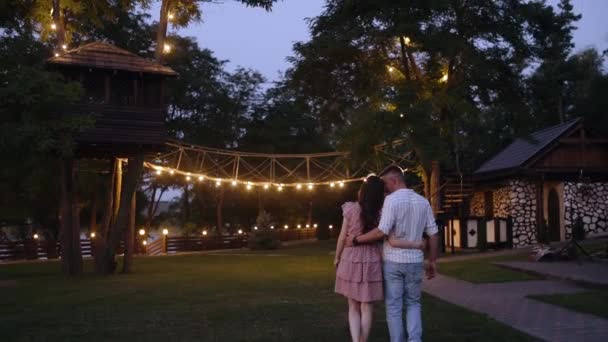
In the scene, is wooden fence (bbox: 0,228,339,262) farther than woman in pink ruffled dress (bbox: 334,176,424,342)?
Yes

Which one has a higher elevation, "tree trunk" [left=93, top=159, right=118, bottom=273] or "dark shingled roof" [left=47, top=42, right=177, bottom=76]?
"dark shingled roof" [left=47, top=42, right=177, bottom=76]

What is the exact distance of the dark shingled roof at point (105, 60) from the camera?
60.0ft

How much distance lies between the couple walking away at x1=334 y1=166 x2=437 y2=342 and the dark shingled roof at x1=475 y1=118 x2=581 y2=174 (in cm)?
1723

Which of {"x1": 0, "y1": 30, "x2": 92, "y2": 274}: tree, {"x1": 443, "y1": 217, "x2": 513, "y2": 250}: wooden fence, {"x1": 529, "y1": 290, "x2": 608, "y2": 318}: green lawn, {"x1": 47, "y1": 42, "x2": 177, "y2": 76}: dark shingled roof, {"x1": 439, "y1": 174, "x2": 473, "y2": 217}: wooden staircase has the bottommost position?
{"x1": 529, "y1": 290, "x2": 608, "y2": 318}: green lawn

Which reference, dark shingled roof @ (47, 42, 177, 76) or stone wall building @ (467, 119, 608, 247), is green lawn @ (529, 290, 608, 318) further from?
stone wall building @ (467, 119, 608, 247)

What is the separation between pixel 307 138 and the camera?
42.4 m

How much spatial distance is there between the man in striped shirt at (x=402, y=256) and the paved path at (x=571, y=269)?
6978 mm

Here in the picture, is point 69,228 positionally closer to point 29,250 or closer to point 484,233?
point 29,250

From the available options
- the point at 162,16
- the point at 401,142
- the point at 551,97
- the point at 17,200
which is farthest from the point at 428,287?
the point at 17,200

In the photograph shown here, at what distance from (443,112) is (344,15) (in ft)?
14.9

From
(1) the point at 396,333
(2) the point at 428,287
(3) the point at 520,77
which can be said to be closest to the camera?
(1) the point at 396,333

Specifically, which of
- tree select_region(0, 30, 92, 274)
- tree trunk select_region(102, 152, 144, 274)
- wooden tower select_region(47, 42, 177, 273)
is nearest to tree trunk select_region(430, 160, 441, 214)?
wooden tower select_region(47, 42, 177, 273)

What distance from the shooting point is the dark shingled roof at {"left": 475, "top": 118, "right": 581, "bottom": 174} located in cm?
2436

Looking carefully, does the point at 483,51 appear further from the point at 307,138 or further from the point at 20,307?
the point at 307,138
